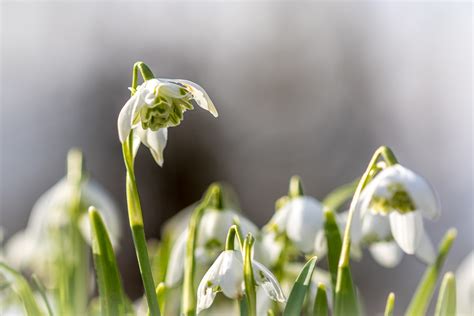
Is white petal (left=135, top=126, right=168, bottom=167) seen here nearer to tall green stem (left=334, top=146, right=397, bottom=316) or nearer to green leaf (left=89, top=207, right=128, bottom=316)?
green leaf (left=89, top=207, right=128, bottom=316)

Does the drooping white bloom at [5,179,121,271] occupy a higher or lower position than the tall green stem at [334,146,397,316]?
lower

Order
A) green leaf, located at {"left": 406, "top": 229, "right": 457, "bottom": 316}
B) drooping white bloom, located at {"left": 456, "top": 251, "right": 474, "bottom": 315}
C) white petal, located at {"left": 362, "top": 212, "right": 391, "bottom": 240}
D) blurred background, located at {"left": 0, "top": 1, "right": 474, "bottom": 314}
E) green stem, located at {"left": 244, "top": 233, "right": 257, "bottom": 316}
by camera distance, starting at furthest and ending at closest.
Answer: blurred background, located at {"left": 0, "top": 1, "right": 474, "bottom": 314}, drooping white bloom, located at {"left": 456, "top": 251, "right": 474, "bottom": 315}, white petal, located at {"left": 362, "top": 212, "right": 391, "bottom": 240}, green leaf, located at {"left": 406, "top": 229, "right": 457, "bottom": 316}, green stem, located at {"left": 244, "top": 233, "right": 257, "bottom": 316}

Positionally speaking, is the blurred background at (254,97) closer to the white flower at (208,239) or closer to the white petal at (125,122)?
the white flower at (208,239)

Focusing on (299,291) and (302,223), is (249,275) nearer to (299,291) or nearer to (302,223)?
(299,291)

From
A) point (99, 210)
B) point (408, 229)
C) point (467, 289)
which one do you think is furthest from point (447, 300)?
point (99, 210)

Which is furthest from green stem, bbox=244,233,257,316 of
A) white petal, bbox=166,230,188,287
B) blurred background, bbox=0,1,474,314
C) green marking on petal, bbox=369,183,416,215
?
blurred background, bbox=0,1,474,314

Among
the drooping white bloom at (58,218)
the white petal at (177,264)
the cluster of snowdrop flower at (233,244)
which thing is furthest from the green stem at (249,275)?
the drooping white bloom at (58,218)
